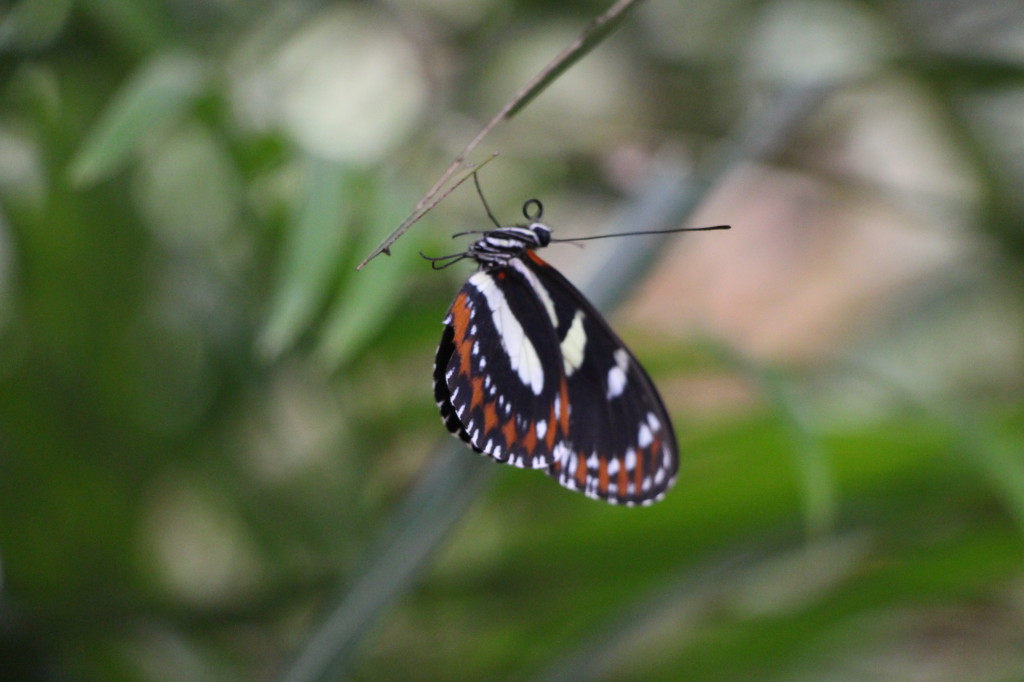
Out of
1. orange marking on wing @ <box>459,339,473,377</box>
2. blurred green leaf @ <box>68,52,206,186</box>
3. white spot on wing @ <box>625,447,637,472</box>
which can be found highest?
blurred green leaf @ <box>68,52,206,186</box>

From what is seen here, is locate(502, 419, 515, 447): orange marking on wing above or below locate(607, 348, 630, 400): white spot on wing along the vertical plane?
below

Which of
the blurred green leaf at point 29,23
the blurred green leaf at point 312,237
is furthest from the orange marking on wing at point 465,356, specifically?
the blurred green leaf at point 29,23

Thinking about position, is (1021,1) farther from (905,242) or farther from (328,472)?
(328,472)

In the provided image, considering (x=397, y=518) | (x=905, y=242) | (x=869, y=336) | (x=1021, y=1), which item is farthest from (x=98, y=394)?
(x=905, y=242)

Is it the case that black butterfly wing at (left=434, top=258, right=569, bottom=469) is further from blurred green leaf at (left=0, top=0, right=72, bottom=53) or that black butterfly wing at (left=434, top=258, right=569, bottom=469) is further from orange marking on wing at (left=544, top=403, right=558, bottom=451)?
blurred green leaf at (left=0, top=0, right=72, bottom=53)

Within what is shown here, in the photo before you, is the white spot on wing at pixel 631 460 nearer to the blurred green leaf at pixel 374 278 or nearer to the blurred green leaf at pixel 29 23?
the blurred green leaf at pixel 374 278

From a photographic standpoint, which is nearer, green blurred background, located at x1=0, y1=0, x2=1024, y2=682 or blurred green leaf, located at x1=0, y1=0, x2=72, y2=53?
blurred green leaf, located at x1=0, y1=0, x2=72, y2=53

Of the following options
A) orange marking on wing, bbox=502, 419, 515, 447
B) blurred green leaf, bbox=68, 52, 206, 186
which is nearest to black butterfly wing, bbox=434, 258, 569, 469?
orange marking on wing, bbox=502, 419, 515, 447

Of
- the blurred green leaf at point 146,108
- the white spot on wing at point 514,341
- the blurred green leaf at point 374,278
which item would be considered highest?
the blurred green leaf at point 146,108
